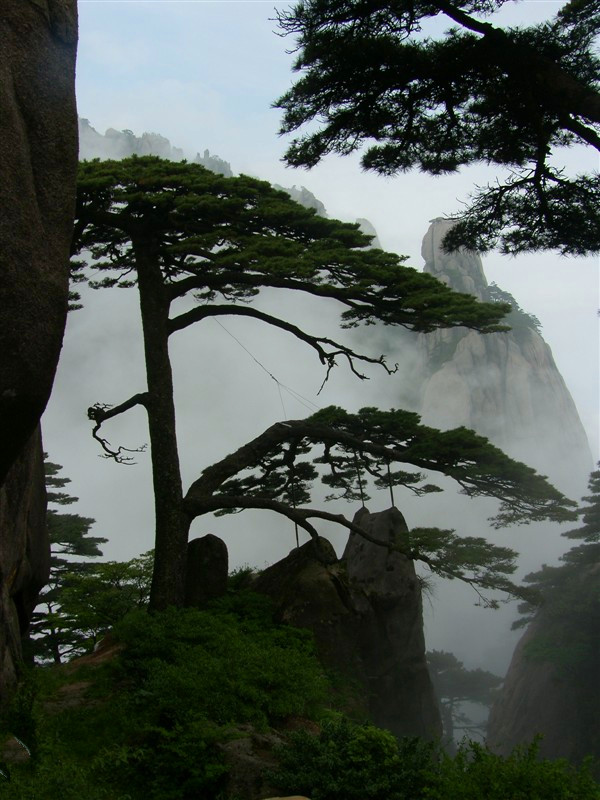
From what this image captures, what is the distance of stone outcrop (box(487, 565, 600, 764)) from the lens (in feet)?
71.1

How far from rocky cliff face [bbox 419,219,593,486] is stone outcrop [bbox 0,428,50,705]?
5718 cm

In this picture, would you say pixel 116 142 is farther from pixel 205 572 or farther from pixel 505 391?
pixel 205 572

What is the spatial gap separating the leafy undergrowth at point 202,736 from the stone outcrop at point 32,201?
2.77 m

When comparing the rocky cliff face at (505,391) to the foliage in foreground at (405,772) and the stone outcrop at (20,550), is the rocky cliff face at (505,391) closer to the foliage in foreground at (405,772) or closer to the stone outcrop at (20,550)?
the stone outcrop at (20,550)

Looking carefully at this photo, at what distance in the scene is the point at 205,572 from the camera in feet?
37.6

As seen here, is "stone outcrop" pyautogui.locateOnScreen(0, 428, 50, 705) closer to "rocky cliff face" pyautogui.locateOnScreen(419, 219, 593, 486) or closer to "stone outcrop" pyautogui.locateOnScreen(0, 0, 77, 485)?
"stone outcrop" pyautogui.locateOnScreen(0, 0, 77, 485)

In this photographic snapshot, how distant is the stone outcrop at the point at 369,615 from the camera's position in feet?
37.2

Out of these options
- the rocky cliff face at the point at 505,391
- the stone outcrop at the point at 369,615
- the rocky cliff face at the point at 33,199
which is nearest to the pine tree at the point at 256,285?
the stone outcrop at the point at 369,615

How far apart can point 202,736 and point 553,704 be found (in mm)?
20217

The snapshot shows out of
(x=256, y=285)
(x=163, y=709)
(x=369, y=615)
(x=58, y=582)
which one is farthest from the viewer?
(x=58, y=582)

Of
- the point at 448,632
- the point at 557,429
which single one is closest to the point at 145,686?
the point at 448,632

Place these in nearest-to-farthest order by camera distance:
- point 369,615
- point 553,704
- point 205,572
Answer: point 205,572, point 369,615, point 553,704

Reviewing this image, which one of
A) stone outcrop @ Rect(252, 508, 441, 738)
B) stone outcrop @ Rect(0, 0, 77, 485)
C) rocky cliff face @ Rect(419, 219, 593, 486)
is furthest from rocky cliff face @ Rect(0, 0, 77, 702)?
rocky cliff face @ Rect(419, 219, 593, 486)

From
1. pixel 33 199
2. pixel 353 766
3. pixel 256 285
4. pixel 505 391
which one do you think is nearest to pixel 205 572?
pixel 256 285
